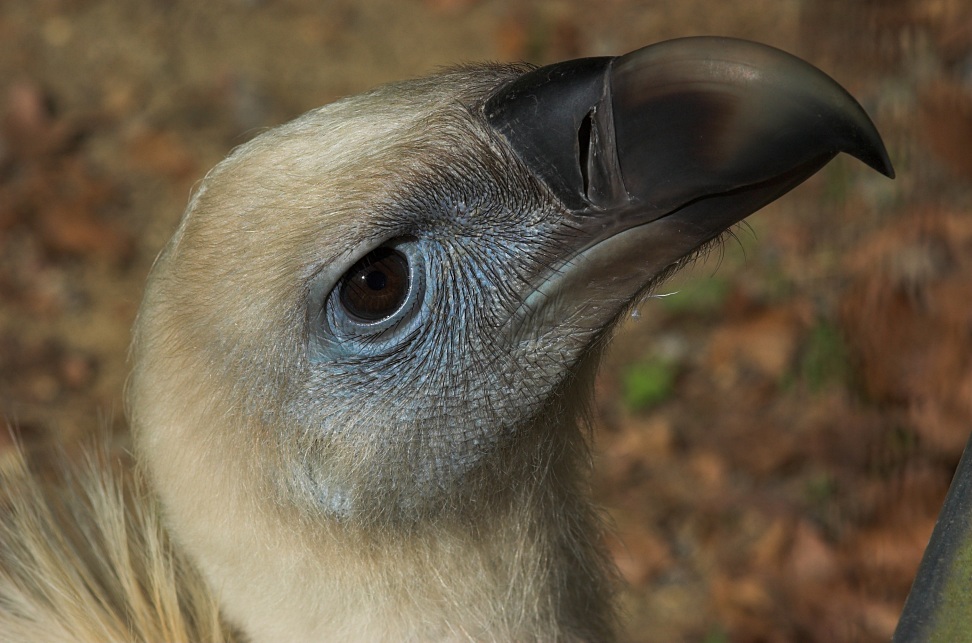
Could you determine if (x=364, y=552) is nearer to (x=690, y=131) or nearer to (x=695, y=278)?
(x=690, y=131)

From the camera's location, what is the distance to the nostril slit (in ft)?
4.99

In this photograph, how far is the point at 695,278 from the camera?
4172mm

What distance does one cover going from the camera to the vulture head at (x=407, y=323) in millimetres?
1532

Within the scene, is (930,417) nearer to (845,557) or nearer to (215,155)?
(845,557)

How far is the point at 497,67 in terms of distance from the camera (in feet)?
5.96

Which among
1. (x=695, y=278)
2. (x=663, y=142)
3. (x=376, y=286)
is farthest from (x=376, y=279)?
(x=695, y=278)

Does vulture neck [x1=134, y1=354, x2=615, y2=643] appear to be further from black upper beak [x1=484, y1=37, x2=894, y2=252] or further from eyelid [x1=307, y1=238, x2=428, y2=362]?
black upper beak [x1=484, y1=37, x2=894, y2=252]

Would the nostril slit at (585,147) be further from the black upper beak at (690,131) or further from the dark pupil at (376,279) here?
the dark pupil at (376,279)

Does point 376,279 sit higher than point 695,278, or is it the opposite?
point 376,279

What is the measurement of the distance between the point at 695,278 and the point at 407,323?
270 cm

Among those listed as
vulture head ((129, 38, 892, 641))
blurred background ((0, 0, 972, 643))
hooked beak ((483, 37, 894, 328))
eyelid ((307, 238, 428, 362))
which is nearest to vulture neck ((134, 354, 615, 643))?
vulture head ((129, 38, 892, 641))

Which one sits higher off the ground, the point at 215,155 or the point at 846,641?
the point at 215,155

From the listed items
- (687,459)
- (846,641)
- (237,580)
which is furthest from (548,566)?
(687,459)

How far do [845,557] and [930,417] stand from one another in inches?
20.8
